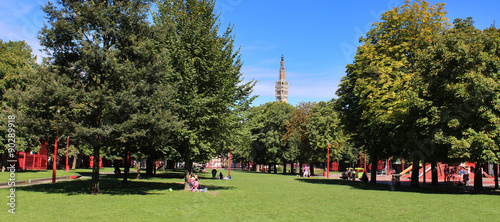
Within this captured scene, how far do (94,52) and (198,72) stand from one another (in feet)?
23.5

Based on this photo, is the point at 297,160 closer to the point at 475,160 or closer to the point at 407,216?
the point at 475,160

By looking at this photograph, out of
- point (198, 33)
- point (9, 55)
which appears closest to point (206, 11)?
point (198, 33)

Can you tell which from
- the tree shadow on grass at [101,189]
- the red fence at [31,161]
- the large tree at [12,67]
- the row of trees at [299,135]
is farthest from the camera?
the row of trees at [299,135]

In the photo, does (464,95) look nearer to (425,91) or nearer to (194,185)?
(425,91)

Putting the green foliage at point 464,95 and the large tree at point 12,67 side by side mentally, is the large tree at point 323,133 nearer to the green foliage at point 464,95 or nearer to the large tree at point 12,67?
the green foliage at point 464,95

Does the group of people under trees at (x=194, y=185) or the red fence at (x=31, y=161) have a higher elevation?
the group of people under trees at (x=194, y=185)

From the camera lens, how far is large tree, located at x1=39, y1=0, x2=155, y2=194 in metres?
18.5

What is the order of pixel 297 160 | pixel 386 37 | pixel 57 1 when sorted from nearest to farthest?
pixel 57 1, pixel 386 37, pixel 297 160

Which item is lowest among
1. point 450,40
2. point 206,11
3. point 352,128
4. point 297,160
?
point 297,160

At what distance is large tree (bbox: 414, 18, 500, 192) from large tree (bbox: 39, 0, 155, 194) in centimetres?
1843

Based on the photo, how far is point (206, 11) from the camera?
25.2 meters

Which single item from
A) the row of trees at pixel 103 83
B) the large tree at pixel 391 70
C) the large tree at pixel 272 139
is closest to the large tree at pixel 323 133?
the large tree at pixel 272 139

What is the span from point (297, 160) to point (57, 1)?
54893 millimetres

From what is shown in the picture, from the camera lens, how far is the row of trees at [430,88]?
71.9 feet
